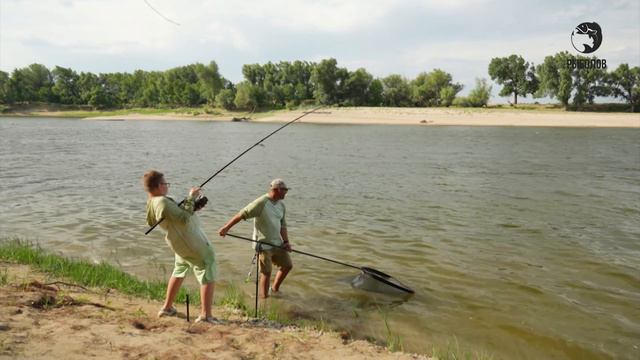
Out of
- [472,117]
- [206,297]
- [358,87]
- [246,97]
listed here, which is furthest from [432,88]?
[206,297]

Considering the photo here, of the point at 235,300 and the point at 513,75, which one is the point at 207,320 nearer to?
the point at 235,300

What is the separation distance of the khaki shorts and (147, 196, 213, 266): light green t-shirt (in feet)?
5.18

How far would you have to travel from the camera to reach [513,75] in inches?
3871

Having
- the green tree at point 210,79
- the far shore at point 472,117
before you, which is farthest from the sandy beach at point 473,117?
the green tree at point 210,79

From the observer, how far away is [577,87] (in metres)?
86.2

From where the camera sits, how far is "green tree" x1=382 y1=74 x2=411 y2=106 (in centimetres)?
10756

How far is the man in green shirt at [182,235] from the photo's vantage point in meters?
5.48

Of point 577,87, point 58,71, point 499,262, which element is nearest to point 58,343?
point 499,262

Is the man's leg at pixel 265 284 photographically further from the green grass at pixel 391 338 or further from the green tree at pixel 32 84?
the green tree at pixel 32 84

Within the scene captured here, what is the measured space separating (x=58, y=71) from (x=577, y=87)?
126 metres

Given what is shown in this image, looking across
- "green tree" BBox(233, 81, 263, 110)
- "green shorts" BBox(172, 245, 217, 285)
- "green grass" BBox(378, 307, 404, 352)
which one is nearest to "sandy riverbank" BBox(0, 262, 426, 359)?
"green grass" BBox(378, 307, 404, 352)

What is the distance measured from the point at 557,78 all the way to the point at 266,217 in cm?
9422

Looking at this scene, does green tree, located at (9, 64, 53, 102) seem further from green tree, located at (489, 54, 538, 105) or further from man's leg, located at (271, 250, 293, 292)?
man's leg, located at (271, 250, 293, 292)

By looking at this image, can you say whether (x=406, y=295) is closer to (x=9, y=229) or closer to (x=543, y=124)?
(x=9, y=229)
